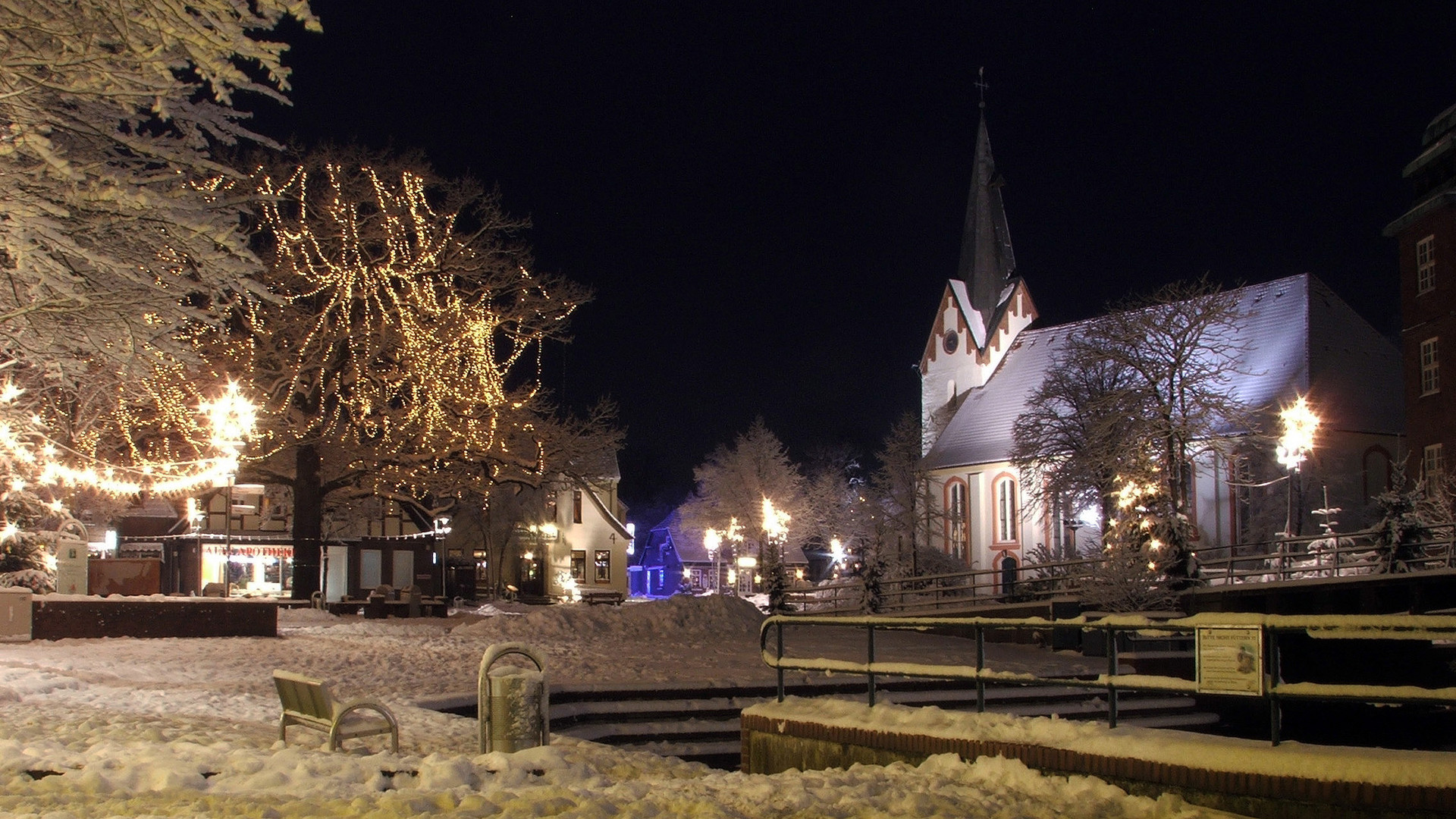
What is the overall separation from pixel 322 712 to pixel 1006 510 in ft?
155

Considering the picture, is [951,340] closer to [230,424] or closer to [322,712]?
[230,424]

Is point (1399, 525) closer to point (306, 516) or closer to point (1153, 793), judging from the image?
point (1153, 793)

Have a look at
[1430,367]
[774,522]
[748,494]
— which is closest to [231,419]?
[1430,367]

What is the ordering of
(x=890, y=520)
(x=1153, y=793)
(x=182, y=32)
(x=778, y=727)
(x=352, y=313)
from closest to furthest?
(x=1153, y=793), (x=182, y=32), (x=778, y=727), (x=352, y=313), (x=890, y=520)

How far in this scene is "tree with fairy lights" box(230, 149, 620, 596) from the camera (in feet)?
88.6

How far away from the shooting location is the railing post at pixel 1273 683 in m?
7.18

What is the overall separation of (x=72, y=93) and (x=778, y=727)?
7.51 metres

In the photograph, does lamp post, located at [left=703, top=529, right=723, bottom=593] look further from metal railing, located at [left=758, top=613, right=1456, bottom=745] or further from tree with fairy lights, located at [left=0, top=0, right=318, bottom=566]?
metal railing, located at [left=758, top=613, right=1456, bottom=745]

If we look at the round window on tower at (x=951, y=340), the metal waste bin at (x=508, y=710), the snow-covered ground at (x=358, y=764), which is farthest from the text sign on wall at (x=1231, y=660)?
the round window on tower at (x=951, y=340)

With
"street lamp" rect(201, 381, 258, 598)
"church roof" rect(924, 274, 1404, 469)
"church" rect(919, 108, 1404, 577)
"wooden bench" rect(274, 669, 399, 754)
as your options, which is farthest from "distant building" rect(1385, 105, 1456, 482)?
"wooden bench" rect(274, 669, 399, 754)

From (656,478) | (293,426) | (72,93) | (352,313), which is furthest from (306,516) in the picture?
(656,478)

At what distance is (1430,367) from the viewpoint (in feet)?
112

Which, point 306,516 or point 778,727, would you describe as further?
point 306,516

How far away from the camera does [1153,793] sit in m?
7.24
